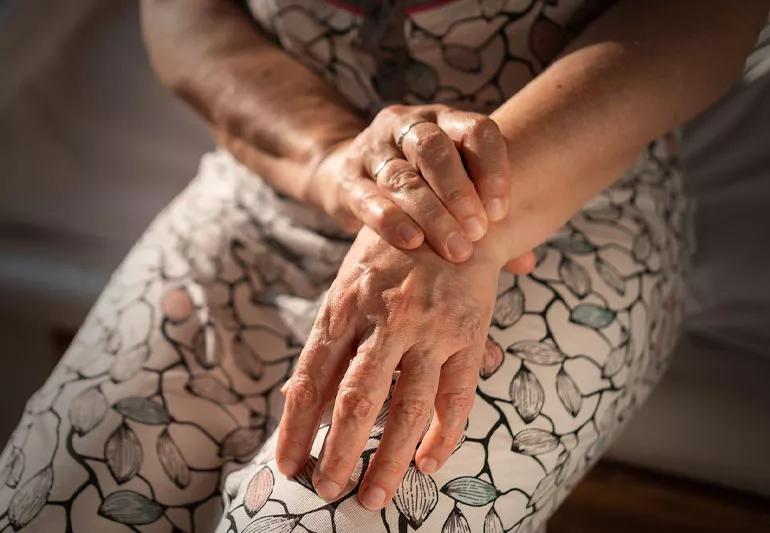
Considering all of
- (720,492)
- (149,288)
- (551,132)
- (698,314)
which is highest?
(551,132)

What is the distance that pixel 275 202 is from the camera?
2.98 ft

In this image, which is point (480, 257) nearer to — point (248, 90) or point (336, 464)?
point (336, 464)

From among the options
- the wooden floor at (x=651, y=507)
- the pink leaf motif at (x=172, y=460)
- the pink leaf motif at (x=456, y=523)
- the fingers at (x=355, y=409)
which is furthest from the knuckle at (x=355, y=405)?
the wooden floor at (x=651, y=507)

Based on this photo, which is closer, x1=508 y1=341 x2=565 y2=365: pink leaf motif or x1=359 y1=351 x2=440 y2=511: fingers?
x1=359 y1=351 x2=440 y2=511: fingers

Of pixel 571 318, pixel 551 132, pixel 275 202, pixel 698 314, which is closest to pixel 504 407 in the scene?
pixel 571 318

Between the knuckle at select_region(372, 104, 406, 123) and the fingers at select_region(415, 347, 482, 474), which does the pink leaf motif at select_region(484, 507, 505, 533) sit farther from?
the knuckle at select_region(372, 104, 406, 123)

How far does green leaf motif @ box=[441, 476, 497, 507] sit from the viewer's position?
648 mm

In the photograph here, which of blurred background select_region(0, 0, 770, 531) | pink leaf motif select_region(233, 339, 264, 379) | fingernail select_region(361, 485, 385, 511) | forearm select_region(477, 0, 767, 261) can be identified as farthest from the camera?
blurred background select_region(0, 0, 770, 531)

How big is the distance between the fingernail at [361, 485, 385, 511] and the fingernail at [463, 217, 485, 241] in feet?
0.70

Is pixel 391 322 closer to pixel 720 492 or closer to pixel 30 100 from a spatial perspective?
pixel 720 492

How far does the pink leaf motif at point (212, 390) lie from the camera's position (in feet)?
2.58

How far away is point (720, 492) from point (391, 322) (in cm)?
67

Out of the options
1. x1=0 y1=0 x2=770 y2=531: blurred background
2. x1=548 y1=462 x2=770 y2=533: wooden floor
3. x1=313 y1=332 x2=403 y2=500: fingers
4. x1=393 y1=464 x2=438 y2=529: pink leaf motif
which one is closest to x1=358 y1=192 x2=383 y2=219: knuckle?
x1=313 y1=332 x2=403 y2=500: fingers

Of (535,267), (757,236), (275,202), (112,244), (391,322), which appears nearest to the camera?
(391,322)
